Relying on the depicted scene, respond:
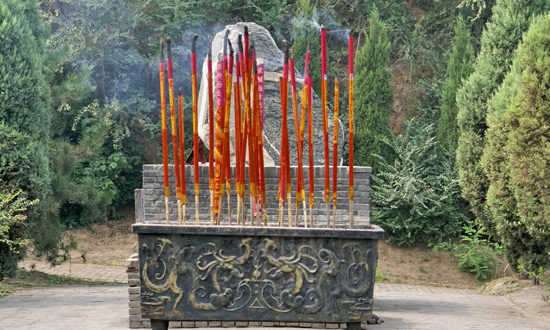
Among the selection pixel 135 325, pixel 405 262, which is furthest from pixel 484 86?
pixel 135 325

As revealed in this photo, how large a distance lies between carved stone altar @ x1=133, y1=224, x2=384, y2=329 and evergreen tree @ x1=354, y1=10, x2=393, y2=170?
8967mm

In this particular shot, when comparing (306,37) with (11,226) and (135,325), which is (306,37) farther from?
(135,325)

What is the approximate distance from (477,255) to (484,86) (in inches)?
119

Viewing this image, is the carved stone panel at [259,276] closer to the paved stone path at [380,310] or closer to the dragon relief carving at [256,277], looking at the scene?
Result: the dragon relief carving at [256,277]

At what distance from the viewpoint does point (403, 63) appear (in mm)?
15273

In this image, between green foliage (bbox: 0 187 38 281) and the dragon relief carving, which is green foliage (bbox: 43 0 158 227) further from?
the dragon relief carving

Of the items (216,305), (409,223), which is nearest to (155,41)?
(409,223)

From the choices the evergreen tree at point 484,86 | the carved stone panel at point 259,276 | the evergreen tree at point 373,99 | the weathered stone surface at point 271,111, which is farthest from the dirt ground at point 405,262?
the carved stone panel at point 259,276

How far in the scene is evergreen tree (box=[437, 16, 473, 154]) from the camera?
12.9m

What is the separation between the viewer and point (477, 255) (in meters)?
11.8

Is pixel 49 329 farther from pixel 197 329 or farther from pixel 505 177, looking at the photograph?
pixel 505 177

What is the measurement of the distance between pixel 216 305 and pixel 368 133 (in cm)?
914

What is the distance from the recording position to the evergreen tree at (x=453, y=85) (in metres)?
12.9

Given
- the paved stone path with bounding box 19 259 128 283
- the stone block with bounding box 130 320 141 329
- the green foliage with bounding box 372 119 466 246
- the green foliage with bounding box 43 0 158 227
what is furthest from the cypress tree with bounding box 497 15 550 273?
the green foliage with bounding box 43 0 158 227
